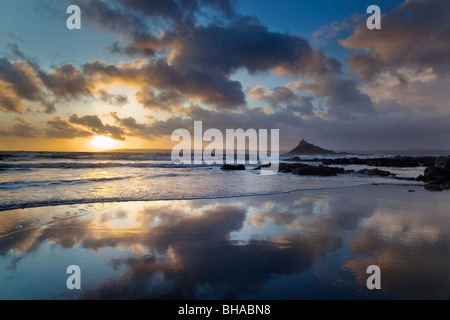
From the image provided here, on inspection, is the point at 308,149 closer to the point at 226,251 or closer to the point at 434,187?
the point at 434,187

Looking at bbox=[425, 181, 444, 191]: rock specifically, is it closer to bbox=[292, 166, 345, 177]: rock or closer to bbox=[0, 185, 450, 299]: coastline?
bbox=[0, 185, 450, 299]: coastline

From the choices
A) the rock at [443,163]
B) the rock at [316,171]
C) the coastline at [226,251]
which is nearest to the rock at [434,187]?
the coastline at [226,251]

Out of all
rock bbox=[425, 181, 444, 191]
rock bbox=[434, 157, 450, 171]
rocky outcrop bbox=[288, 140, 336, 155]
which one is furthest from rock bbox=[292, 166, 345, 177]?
rocky outcrop bbox=[288, 140, 336, 155]

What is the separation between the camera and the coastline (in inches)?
125

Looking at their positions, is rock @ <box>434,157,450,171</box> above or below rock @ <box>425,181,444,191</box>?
above

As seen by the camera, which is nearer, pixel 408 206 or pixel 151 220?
pixel 151 220

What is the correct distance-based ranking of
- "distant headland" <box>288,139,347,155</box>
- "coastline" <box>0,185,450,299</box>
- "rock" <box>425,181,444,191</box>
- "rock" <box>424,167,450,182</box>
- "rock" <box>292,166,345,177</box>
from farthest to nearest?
"distant headland" <box>288,139,347,155</box> → "rock" <box>292,166,345,177</box> → "rock" <box>424,167,450,182</box> → "rock" <box>425,181,444,191</box> → "coastline" <box>0,185,450,299</box>

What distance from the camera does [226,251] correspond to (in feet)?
14.8

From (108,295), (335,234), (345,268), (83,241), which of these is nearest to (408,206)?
(335,234)

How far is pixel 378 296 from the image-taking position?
118 inches

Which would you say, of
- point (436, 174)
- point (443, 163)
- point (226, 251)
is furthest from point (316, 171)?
point (226, 251)
